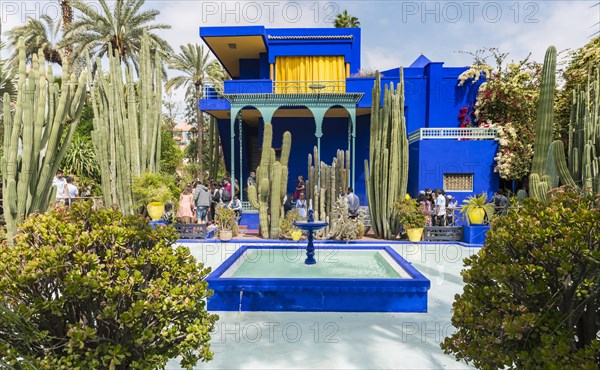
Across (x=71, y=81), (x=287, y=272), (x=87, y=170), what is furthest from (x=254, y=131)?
(x=71, y=81)

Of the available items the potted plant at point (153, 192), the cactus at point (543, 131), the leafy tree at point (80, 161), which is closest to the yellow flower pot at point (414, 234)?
the cactus at point (543, 131)

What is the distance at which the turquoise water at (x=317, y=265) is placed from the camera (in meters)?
7.05

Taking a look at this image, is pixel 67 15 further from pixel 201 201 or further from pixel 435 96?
pixel 435 96

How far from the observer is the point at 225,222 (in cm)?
1105

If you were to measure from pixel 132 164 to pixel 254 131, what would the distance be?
9.12m

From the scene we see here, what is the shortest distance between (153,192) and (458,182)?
10751mm

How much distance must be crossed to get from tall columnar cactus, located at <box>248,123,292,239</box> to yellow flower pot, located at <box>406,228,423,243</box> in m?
3.67

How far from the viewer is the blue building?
46.6 feet

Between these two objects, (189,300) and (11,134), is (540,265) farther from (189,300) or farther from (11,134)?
(11,134)

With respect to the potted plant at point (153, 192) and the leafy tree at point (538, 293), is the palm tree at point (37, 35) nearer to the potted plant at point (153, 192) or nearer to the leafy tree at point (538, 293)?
the potted plant at point (153, 192)

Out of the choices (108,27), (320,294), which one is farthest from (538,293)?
(108,27)

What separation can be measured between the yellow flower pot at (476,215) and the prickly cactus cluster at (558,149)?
8.11 ft

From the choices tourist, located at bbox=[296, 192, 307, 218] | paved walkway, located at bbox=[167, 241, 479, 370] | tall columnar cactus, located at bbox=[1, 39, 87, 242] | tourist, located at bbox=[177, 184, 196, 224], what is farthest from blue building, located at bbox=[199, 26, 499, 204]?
tall columnar cactus, located at bbox=[1, 39, 87, 242]

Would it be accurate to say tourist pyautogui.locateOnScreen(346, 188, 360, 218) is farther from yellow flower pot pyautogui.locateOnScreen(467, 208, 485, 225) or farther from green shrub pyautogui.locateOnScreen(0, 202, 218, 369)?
green shrub pyautogui.locateOnScreen(0, 202, 218, 369)
